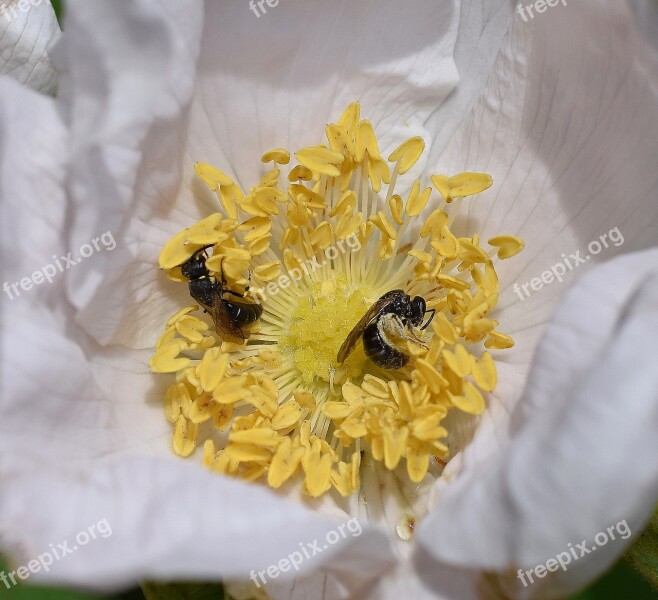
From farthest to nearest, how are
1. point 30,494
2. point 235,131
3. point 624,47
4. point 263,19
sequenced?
point 235,131, point 263,19, point 624,47, point 30,494

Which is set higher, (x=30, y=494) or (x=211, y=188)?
(x=211, y=188)

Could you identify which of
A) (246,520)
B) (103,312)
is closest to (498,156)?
(103,312)

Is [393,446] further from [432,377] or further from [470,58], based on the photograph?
[470,58]

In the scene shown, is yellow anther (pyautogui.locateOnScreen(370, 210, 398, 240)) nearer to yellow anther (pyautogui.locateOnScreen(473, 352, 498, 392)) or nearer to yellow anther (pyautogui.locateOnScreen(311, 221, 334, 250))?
yellow anther (pyautogui.locateOnScreen(311, 221, 334, 250))

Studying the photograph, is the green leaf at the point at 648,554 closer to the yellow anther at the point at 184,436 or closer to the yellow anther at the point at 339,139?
→ the yellow anther at the point at 184,436

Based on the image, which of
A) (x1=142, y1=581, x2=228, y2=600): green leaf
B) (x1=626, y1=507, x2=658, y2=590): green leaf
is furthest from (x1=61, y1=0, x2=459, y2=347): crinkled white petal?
(x1=626, y1=507, x2=658, y2=590): green leaf

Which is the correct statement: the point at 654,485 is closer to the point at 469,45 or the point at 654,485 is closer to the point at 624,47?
the point at 624,47

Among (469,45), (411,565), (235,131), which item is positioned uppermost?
(469,45)
